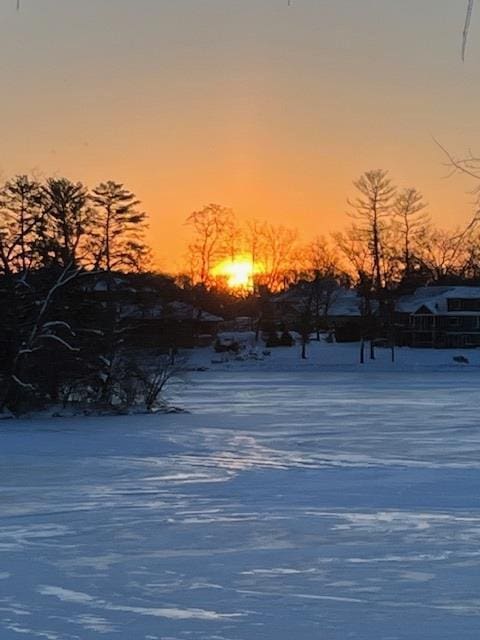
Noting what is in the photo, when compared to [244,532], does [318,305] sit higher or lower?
higher

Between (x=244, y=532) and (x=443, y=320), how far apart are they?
69.6 metres

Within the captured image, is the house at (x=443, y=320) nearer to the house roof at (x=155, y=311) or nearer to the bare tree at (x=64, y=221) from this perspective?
the house roof at (x=155, y=311)

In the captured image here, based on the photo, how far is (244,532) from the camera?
11.4m

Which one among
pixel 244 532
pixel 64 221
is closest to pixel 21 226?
pixel 64 221

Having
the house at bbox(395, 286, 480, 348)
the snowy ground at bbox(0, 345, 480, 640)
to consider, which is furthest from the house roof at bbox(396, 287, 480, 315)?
the snowy ground at bbox(0, 345, 480, 640)

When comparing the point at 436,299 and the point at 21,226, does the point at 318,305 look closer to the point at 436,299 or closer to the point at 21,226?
the point at 436,299

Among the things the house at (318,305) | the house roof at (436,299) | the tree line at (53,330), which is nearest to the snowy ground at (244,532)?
the tree line at (53,330)

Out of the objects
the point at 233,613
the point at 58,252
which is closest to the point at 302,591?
the point at 233,613

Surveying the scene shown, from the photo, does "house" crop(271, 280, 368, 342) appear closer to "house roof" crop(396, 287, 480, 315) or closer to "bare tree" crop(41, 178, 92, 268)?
"house roof" crop(396, 287, 480, 315)

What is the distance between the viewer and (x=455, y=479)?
1558 centimetres

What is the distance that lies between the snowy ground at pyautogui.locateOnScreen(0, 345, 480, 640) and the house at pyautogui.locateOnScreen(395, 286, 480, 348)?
53259 mm

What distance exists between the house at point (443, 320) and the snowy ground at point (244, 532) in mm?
53259

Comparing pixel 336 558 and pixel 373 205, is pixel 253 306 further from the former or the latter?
pixel 336 558

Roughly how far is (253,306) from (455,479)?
78.4 m
